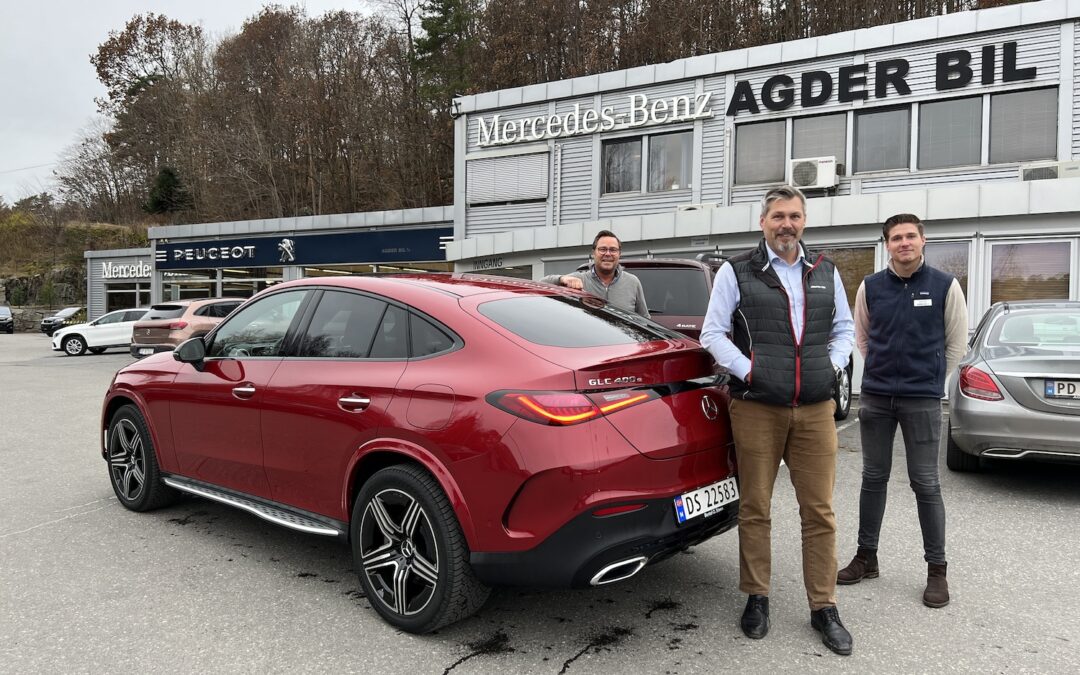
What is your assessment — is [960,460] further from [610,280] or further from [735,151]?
[735,151]

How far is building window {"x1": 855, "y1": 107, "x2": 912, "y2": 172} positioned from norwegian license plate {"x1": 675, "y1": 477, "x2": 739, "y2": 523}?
38.4ft

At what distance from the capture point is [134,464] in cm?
490

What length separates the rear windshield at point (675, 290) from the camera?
7.05 meters

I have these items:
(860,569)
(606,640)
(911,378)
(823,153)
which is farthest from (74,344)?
(911,378)

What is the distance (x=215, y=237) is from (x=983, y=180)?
2509 centimetres

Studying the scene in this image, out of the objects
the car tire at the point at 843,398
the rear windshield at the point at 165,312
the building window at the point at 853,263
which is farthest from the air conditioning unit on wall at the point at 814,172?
the rear windshield at the point at 165,312

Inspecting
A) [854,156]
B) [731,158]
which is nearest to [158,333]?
[731,158]

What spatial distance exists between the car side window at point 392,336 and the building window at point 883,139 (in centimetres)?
1207

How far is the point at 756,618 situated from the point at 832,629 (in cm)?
30

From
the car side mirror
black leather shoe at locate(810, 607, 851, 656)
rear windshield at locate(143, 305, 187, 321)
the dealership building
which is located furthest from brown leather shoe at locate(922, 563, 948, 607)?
rear windshield at locate(143, 305, 187, 321)

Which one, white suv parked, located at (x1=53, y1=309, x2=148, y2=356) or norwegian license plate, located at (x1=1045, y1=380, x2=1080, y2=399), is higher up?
norwegian license plate, located at (x1=1045, y1=380, x2=1080, y2=399)

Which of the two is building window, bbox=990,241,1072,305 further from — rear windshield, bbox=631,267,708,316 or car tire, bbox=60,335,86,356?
car tire, bbox=60,335,86,356

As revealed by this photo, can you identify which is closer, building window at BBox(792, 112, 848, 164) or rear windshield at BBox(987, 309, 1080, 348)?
rear windshield at BBox(987, 309, 1080, 348)

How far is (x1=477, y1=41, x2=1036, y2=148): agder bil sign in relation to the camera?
1230cm
